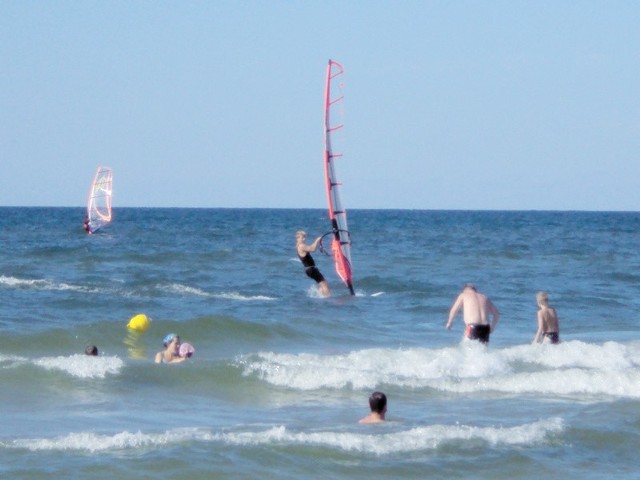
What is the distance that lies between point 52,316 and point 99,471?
9806 mm

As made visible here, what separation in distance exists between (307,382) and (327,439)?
301 centimetres

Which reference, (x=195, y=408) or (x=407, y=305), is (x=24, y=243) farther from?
(x=195, y=408)

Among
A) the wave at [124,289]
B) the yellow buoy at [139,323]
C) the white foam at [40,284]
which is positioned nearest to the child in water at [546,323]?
the yellow buoy at [139,323]

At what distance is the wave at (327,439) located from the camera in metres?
8.57

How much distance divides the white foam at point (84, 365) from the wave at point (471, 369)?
141 cm

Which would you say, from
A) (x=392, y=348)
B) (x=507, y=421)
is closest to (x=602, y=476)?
(x=507, y=421)

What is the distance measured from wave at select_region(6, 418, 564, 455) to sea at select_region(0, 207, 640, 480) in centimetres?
2

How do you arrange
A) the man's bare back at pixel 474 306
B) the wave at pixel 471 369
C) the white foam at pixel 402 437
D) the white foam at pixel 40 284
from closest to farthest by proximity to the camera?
the white foam at pixel 402 437, the wave at pixel 471 369, the man's bare back at pixel 474 306, the white foam at pixel 40 284

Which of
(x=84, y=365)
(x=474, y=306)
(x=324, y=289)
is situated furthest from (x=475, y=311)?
(x=324, y=289)

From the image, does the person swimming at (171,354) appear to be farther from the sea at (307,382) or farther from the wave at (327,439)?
the wave at (327,439)

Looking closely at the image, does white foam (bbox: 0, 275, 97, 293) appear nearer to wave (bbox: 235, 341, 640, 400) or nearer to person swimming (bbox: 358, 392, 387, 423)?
wave (bbox: 235, 341, 640, 400)

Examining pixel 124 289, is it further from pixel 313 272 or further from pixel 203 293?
pixel 313 272

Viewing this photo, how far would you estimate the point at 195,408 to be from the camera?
10820mm

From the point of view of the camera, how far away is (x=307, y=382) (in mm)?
11836
